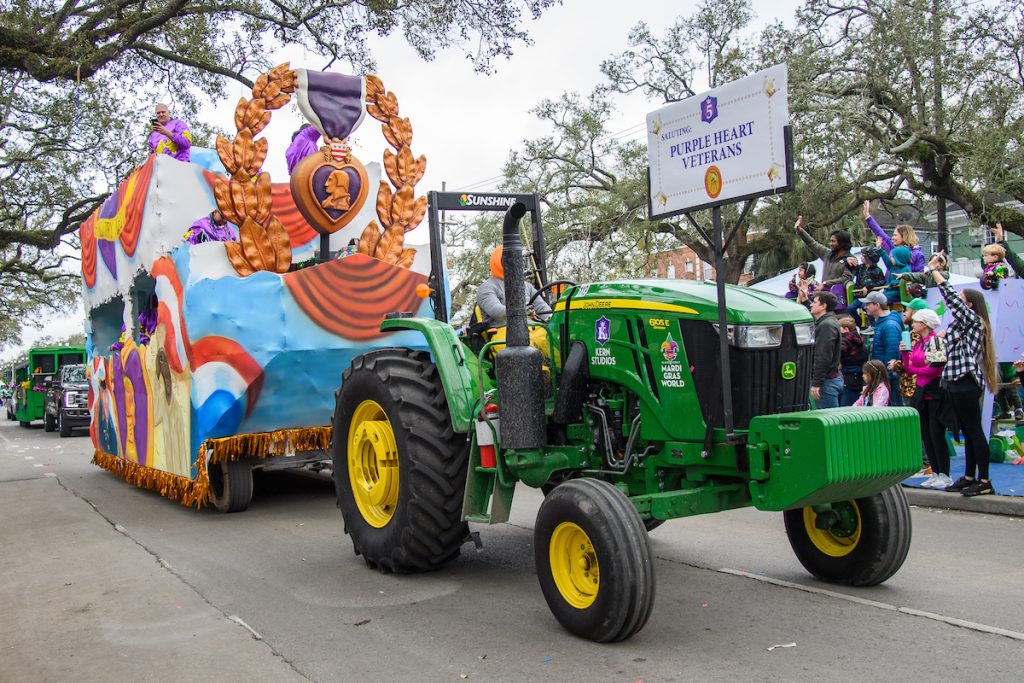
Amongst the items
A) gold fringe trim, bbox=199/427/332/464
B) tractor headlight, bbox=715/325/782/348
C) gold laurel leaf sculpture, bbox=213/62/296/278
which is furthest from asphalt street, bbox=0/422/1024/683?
gold laurel leaf sculpture, bbox=213/62/296/278

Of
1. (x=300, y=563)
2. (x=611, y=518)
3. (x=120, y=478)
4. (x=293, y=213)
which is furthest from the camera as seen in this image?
(x=120, y=478)

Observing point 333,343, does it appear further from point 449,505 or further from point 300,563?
point 449,505

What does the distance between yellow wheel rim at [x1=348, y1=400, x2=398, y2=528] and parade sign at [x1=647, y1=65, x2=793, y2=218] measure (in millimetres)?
2425

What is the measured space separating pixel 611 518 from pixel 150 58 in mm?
A: 16523

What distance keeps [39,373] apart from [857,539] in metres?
27.0

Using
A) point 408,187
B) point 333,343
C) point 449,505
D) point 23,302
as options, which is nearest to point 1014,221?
point 408,187

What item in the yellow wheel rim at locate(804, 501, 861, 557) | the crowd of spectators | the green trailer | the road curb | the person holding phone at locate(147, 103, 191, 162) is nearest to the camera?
the yellow wheel rim at locate(804, 501, 861, 557)

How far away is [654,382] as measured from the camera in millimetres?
4488

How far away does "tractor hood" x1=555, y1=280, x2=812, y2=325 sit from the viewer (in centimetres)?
432

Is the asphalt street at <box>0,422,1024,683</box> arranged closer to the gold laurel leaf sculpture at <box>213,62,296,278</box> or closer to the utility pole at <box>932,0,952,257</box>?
the gold laurel leaf sculpture at <box>213,62,296,278</box>

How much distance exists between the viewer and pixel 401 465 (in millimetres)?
5434

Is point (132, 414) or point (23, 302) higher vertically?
point (23, 302)

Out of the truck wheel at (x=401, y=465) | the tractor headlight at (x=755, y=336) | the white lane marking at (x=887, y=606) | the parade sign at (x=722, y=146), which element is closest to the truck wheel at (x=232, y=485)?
the truck wheel at (x=401, y=465)

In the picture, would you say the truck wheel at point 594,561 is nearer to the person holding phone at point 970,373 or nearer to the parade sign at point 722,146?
the parade sign at point 722,146
